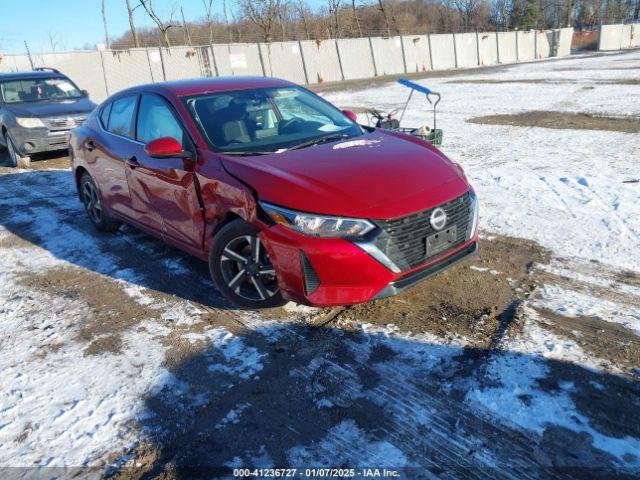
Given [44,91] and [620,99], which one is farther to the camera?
[620,99]

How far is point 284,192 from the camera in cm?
331

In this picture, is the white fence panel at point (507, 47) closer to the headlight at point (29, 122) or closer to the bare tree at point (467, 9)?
the bare tree at point (467, 9)

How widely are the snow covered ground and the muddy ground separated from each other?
5.63 m

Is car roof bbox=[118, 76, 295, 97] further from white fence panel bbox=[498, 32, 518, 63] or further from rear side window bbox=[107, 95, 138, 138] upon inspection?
white fence panel bbox=[498, 32, 518, 63]

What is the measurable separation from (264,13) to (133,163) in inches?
1614

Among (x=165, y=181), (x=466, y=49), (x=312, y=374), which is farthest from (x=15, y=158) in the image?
(x=466, y=49)

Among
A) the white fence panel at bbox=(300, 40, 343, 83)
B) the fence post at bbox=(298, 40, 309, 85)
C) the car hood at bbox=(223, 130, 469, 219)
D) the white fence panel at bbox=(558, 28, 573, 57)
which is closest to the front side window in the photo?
the car hood at bbox=(223, 130, 469, 219)

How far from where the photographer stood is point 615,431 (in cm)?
247

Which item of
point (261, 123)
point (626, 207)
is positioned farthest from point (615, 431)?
point (626, 207)

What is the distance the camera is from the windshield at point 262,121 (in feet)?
13.2

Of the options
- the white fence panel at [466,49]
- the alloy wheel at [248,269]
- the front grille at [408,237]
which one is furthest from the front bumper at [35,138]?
the white fence panel at [466,49]

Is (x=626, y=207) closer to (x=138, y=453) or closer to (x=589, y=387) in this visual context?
(x=589, y=387)

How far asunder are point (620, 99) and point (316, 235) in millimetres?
13415

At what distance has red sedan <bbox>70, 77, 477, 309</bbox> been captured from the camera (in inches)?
125
